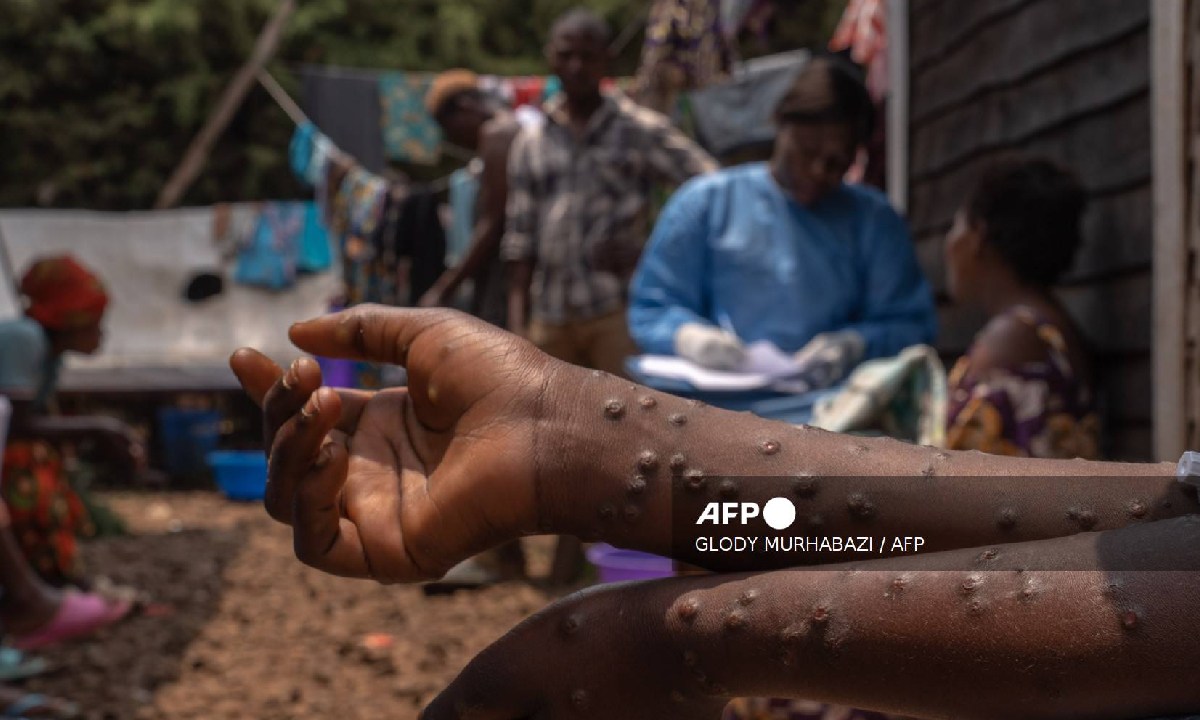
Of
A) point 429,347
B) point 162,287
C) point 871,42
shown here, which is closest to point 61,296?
point 429,347

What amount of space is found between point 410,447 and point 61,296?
127 inches

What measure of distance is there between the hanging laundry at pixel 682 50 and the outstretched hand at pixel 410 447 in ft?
13.3

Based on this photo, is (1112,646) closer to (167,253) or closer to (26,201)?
(167,253)

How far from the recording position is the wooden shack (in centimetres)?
258

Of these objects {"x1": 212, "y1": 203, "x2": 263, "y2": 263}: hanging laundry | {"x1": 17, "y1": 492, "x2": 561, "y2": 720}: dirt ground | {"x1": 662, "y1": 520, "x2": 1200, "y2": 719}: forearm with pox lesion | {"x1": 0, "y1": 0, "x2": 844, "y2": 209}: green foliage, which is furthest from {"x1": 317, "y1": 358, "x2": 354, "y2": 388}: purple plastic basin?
{"x1": 0, "y1": 0, "x2": 844, "y2": 209}: green foliage

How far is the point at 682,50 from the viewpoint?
5.38m

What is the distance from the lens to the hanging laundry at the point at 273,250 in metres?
9.73

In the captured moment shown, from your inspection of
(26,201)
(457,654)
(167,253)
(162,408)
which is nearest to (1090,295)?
(457,654)

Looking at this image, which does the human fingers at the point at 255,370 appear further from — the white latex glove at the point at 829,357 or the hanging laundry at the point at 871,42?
the hanging laundry at the point at 871,42

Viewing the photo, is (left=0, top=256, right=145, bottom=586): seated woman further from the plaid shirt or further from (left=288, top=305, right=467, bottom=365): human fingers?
(left=288, top=305, right=467, bottom=365): human fingers

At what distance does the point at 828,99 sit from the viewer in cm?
264

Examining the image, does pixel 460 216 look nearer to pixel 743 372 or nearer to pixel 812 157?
pixel 812 157

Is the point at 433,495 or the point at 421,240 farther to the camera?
the point at 421,240

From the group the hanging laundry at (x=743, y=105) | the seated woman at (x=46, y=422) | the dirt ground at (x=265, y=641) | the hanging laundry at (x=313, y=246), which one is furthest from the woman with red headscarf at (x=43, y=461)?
the hanging laundry at (x=313, y=246)
